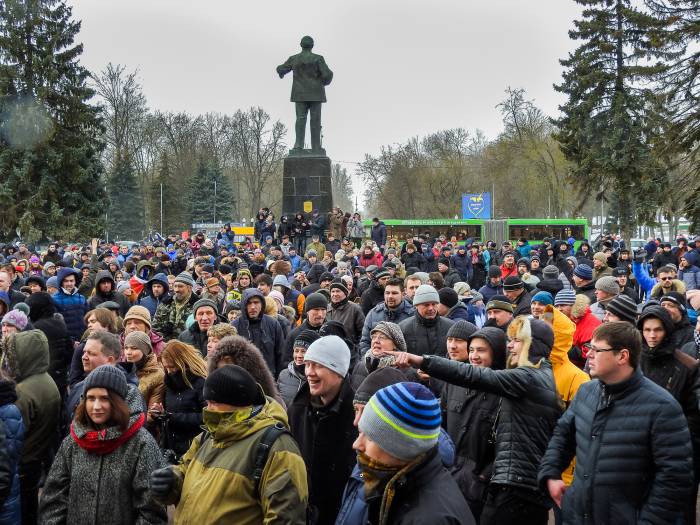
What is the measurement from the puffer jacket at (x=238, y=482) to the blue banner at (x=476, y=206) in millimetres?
38152

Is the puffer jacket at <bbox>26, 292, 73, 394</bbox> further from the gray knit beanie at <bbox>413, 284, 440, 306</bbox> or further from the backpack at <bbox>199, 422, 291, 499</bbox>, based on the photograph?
the backpack at <bbox>199, 422, 291, 499</bbox>

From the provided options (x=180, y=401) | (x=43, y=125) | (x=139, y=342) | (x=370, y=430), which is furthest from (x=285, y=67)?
(x=370, y=430)

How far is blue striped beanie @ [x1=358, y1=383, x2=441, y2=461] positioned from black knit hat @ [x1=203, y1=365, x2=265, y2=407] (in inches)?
30.2

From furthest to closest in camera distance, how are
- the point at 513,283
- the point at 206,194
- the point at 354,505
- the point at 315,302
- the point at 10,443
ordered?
1. the point at 206,194
2. the point at 513,283
3. the point at 315,302
4. the point at 10,443
5. the point at 354,505

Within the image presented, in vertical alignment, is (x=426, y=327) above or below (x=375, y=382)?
below

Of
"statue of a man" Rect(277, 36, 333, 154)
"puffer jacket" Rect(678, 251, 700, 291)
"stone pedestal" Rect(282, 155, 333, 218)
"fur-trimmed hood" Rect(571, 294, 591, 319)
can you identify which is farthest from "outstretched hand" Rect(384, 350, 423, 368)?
"statue of a man" Rect(277, 36, 333, 154)

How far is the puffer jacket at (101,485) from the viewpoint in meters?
3.50

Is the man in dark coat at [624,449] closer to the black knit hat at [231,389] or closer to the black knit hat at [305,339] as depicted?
the black knit hat at [231,389]

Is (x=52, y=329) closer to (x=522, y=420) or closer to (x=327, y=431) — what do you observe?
(x=327, y=431)

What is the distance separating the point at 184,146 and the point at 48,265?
165 feet

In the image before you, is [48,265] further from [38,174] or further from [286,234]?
[38,174]

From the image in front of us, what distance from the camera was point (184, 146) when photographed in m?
61.7

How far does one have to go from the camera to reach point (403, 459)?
2.59 metres

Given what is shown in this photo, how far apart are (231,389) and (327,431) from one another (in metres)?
1.08
